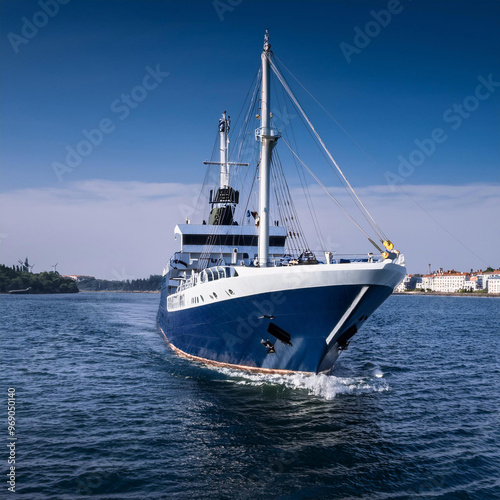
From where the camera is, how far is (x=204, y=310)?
21562mm

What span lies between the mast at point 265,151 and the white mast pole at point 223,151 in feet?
55.9

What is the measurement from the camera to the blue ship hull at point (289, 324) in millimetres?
16812

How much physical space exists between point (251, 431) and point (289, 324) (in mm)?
5129

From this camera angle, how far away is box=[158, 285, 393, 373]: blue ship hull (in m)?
16.8

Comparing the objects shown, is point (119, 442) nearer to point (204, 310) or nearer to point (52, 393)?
point (52, 393)

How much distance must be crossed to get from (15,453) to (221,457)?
6.30 m

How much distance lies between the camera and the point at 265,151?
20188 mm

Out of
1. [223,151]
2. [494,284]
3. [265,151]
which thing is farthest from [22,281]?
[494,284]

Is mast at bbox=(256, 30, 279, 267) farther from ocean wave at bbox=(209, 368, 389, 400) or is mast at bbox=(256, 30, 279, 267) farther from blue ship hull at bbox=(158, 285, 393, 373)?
ocean wave at bbox=(209, 368, 389, 400)

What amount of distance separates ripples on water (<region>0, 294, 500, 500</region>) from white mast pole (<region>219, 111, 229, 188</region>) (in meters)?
17.6

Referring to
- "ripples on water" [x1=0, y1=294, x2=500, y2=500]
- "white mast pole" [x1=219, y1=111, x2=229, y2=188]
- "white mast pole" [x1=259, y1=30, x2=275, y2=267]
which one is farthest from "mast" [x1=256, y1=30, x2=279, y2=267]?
"white mast pole" [x1=219, y1=111, x2=229, y2=188]

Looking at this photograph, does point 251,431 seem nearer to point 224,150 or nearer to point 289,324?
point 289,324

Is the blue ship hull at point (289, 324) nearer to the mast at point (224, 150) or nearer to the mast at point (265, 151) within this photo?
the mast at point (265, 151)

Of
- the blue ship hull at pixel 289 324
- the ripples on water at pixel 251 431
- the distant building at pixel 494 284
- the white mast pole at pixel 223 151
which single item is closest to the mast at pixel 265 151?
the blue ship hull at pixel 289 324
